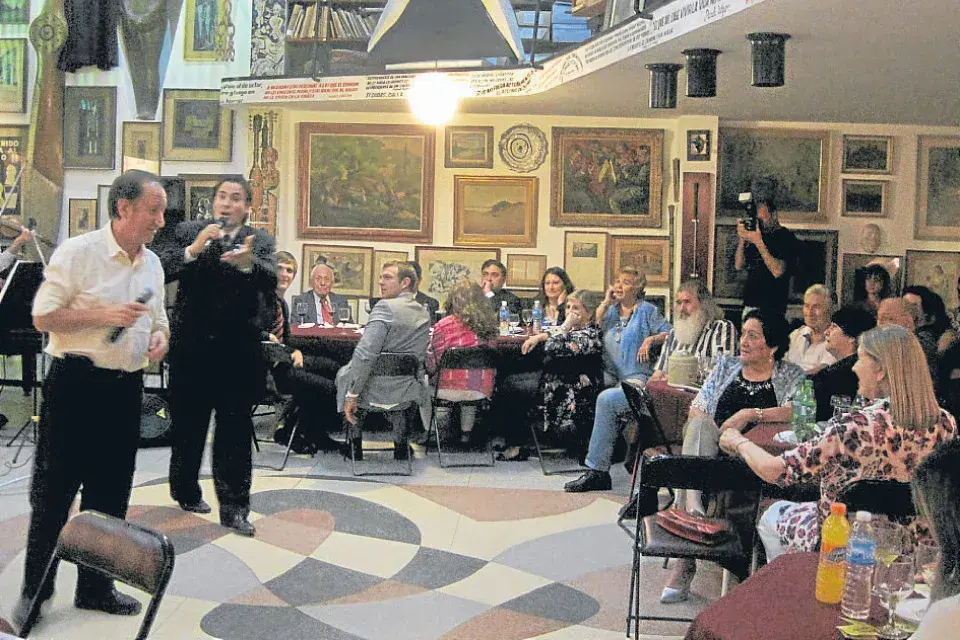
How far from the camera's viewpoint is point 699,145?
10.6m

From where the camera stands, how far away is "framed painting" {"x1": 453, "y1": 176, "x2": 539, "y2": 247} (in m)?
11.1

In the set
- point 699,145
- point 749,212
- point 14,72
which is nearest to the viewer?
point 749,212

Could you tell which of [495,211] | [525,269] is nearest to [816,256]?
[525,269]

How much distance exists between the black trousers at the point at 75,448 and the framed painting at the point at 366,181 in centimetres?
661

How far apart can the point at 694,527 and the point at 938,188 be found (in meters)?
7.66

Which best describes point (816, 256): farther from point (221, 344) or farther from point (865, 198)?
point (221, 344)

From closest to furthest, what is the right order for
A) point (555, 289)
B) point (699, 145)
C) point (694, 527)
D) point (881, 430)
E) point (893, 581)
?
point (893, 581) < point (881, 430) < point (694, 527) < point (555, 289) < point (699, 145)

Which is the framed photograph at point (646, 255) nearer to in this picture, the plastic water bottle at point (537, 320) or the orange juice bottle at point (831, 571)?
the plastic water bottle at point (537, 320)

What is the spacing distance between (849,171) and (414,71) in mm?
4307

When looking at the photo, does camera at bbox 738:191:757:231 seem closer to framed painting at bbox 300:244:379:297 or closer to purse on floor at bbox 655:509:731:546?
framed painting at bbox 300:244:379:297

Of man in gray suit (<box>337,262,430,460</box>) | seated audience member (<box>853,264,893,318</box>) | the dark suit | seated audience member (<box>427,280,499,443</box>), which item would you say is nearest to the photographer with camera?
seated audience member (<box>853,264,893,318</box>)

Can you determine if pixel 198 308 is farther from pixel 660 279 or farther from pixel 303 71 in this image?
pixel 660 279

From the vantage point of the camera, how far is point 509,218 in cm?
1110

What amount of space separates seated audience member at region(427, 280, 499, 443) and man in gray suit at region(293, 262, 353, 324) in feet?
5.23
